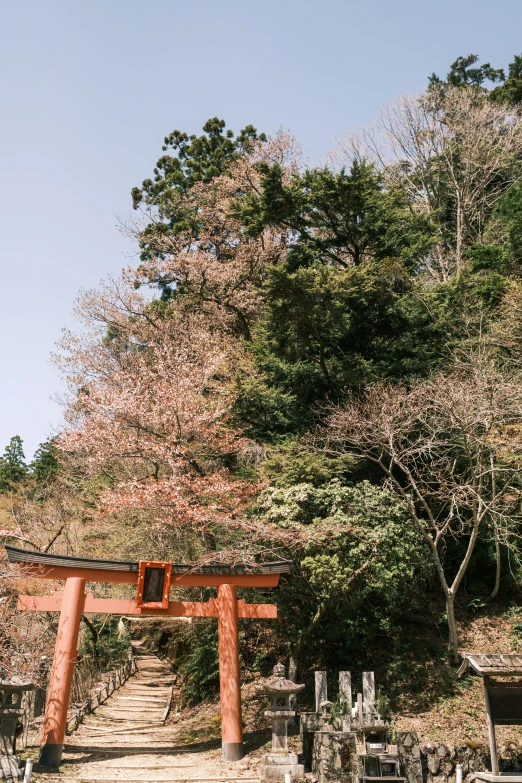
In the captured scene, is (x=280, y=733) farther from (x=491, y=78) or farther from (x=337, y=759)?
(x=491, y=78)

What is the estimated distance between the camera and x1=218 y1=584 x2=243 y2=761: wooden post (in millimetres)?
10273

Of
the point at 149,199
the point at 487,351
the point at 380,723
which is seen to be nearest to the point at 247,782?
the point at 380,723

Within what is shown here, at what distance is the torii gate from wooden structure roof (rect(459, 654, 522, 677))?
3.96m

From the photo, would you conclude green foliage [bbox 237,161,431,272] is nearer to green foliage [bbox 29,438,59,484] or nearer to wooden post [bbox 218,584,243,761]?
wooden post [bbox 218,584,243,761]

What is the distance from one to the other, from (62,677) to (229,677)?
9.70 feet

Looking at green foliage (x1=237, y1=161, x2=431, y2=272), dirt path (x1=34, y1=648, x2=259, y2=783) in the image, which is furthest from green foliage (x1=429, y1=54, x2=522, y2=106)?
dirt path (x1=34, y1=648, x2=259, y2=783)

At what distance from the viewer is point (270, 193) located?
16328mm

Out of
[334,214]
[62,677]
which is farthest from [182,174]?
[62,677]

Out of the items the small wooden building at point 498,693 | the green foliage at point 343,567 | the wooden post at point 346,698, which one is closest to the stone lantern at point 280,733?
the wooden post at point 346,698

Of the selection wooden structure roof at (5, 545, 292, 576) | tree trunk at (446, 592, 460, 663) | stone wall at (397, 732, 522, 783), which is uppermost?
wooden structure roof at (5, 545, 292, 576)

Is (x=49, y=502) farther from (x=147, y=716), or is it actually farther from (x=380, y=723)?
(x=380, y=723)

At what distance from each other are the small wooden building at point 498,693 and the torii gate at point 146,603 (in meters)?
4.06

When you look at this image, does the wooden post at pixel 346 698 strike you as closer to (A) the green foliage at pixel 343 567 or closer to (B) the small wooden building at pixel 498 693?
(A) the green foliage at pixel 343 567

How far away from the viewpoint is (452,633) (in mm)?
11883
